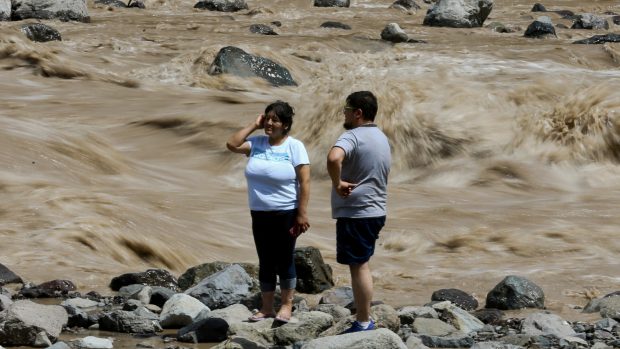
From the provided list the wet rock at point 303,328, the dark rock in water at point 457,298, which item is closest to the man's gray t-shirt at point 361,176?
the wet rock at point 303,328

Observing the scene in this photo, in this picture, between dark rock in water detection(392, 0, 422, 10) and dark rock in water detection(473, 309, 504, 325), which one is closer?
dark rock in water detection(473, 309, 504, 325)

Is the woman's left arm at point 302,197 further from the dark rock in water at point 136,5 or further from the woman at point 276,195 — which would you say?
the dark rock in water at point 136,5

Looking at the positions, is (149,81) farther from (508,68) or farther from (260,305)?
(260,305)

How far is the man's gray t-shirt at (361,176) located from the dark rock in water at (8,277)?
110 inches

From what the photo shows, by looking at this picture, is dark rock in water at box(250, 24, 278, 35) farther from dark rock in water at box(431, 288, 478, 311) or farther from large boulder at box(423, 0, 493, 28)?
dark rock in water at box(431, 288, 478, 311)

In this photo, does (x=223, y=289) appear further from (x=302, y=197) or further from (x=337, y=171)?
(x=337, y=171)

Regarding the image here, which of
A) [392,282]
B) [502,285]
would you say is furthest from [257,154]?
[392,282]

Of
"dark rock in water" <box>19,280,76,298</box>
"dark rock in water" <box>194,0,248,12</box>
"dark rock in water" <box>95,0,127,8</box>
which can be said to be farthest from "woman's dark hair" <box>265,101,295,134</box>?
"dark rock in water" <box>194,0,248,12</box>

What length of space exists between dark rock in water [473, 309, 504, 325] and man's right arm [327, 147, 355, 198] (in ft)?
6.01

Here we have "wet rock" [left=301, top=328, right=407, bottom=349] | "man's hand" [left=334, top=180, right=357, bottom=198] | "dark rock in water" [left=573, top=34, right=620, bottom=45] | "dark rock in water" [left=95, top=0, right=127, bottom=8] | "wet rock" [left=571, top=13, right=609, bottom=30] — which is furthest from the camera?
"dark rock in water" [left=95, top=0, right=127, bottom=8]

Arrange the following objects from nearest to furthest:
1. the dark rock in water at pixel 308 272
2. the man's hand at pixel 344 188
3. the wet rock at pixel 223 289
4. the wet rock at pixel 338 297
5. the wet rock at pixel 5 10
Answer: the man's hand at pixel 344 188, the wet rock at pixel 223 289, the wet rock at pixel 338 297, the dark rock in water at pixel 308 272, the wet rock at pixel 5 10

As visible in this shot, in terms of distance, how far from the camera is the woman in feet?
23.8

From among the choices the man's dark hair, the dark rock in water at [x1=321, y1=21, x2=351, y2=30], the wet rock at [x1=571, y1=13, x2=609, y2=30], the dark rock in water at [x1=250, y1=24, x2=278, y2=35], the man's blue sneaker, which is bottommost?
the wet rock at [x1=571, y1=13, x2=609, y2=30]

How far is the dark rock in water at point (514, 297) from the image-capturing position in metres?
9.07
